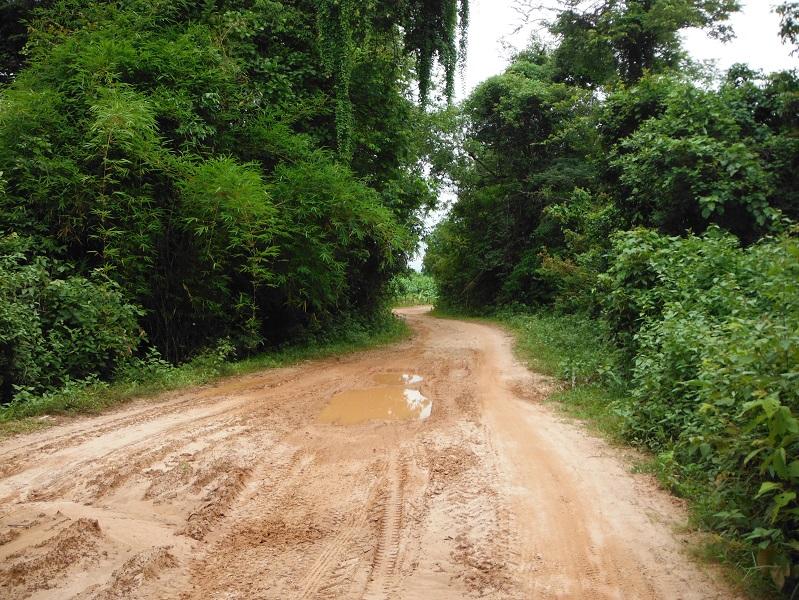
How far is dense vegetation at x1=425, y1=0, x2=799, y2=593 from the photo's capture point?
384 cm

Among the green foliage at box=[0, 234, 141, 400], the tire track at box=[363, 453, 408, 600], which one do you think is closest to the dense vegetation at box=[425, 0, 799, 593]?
the tire track at box=[363, 453, 408, 600]

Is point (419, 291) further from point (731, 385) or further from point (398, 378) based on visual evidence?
Result: point (731, 385)

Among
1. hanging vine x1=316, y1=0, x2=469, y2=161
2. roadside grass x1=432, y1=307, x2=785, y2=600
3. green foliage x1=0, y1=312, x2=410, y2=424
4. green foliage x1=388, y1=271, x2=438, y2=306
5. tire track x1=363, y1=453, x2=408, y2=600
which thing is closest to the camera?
tire track x1=363, y1=453, x2=408, y2=600

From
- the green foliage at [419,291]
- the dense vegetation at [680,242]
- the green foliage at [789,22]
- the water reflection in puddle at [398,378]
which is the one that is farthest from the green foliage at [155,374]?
the green foliage at [419,291]

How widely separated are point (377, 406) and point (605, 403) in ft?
10.6

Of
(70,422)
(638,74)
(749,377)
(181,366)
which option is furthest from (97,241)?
(638,74)

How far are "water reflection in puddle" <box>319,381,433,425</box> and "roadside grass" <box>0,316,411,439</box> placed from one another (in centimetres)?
265

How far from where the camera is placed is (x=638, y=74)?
1700cm

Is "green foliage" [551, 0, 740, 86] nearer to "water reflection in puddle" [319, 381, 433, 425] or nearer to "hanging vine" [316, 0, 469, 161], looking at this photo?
"hanging vine" [316, 0, 469, 161]

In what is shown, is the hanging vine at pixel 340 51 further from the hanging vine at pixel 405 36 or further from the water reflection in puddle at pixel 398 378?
the water reflection in puddle at pixel 398 378

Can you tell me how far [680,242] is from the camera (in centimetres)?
884

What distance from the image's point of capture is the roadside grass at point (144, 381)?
23.4 ft

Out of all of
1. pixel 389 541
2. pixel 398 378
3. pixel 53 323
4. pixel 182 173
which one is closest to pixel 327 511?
pixel 389 541

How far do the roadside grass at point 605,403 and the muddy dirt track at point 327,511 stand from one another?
0.17 metres
